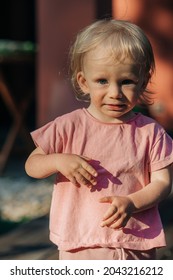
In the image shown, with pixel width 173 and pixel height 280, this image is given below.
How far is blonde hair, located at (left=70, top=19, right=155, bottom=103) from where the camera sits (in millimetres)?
2154

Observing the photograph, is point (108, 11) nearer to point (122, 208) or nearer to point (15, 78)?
point (122, 208)

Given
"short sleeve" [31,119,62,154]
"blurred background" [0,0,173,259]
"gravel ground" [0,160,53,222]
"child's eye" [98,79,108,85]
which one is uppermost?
"child's eye" [98,79,108,85]

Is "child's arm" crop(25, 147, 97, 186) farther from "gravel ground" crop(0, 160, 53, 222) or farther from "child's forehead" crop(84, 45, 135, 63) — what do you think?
"gravel ground" crop(0, 160, 53, 222)

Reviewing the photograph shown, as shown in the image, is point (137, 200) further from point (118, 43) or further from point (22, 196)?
point (22, 196)

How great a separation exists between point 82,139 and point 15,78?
307 inches

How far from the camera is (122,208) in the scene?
210 cm

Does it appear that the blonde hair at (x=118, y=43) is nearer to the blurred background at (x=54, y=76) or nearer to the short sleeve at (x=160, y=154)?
the short sleeve at (x=160, y=154)

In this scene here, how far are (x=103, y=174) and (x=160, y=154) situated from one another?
0.18 m

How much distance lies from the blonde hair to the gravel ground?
9.79 ft

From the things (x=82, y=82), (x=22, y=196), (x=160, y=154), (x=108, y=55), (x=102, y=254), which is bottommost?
(x=22, y=196)

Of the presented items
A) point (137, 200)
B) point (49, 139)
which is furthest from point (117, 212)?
point (49, 139)

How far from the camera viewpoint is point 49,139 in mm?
2199

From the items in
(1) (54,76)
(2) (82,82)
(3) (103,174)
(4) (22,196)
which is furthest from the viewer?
(4) (22,196)

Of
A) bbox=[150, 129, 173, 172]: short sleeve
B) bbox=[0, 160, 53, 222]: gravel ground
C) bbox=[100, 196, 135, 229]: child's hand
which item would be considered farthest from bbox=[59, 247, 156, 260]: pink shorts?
bbox=[0, 160, 53, 222]: gravel ground
